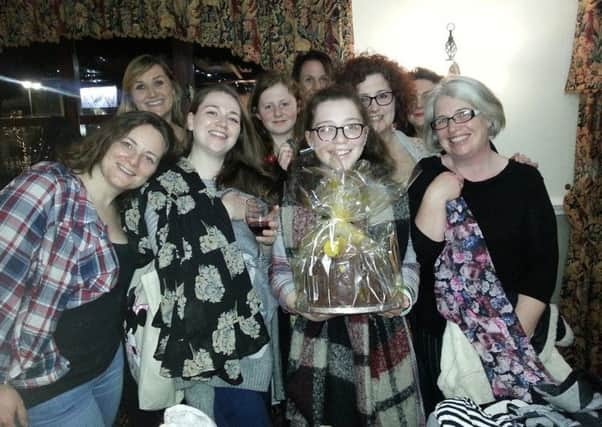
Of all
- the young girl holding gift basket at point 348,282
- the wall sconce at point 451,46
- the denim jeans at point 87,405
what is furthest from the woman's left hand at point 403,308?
the wall sconce at point 451,46

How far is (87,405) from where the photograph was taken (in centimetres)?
144

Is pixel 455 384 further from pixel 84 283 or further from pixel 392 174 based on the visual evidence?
pixel 84 283

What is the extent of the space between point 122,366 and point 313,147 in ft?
3.30

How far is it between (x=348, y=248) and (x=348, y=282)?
0.29 feet

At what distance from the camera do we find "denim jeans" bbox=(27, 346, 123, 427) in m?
1.34

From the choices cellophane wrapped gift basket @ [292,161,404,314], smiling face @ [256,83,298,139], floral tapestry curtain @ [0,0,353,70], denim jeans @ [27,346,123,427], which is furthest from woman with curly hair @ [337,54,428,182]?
floral tapestry curtain @ [0,0,353,70]

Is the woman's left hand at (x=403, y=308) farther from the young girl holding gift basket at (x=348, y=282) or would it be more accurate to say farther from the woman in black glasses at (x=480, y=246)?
the woman in black glasses at (x=480, y=246)

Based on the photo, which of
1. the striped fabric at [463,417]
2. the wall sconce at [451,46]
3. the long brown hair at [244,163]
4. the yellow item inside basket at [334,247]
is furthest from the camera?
the wall sconce at [451,46]

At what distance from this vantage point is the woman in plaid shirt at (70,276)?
1.23 meters

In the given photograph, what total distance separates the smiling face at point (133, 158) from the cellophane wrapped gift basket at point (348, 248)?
1.76 feet

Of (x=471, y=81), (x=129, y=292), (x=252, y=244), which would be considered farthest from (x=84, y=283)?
(x=471, y=81)

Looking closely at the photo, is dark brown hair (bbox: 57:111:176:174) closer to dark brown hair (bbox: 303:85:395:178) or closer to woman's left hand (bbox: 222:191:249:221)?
woman's left hand (bbox: 222:191:249:221)

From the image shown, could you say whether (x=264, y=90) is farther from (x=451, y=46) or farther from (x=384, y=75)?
(x=451, y=46)

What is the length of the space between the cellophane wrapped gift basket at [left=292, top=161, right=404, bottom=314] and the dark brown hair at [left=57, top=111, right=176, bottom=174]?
23.9 inches
